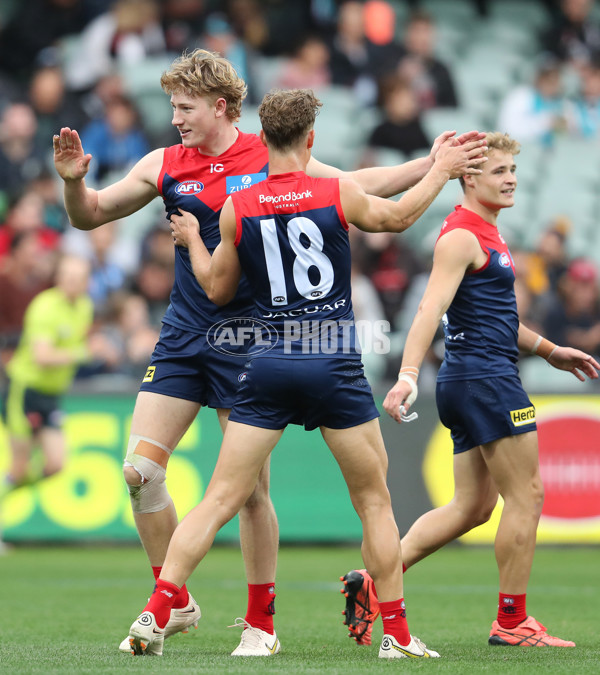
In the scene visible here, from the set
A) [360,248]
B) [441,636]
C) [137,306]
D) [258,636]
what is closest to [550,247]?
[360,248]

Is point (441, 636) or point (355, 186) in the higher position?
point (355, 186)

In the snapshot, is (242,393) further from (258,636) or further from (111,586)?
(111,586)

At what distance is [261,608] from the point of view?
5570mm

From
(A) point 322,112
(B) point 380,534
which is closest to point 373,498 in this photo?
(B) point 380,534

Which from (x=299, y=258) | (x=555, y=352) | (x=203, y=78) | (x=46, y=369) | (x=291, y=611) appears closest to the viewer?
(x=299, y=258)

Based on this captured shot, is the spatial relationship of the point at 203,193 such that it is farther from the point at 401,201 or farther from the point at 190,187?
the point at 401,201

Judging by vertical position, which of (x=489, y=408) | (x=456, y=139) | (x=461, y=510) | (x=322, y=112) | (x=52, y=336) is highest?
(x=322, y=112)

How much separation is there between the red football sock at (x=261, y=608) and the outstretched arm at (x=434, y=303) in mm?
1271

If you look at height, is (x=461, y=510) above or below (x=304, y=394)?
below

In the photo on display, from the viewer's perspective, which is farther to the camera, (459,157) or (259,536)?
(259,536)

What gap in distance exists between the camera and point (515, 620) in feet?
19.0

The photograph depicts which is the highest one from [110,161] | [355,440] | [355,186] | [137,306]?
[110,161]

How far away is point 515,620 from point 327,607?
1.94 m

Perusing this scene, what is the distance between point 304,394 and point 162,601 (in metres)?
1.07
